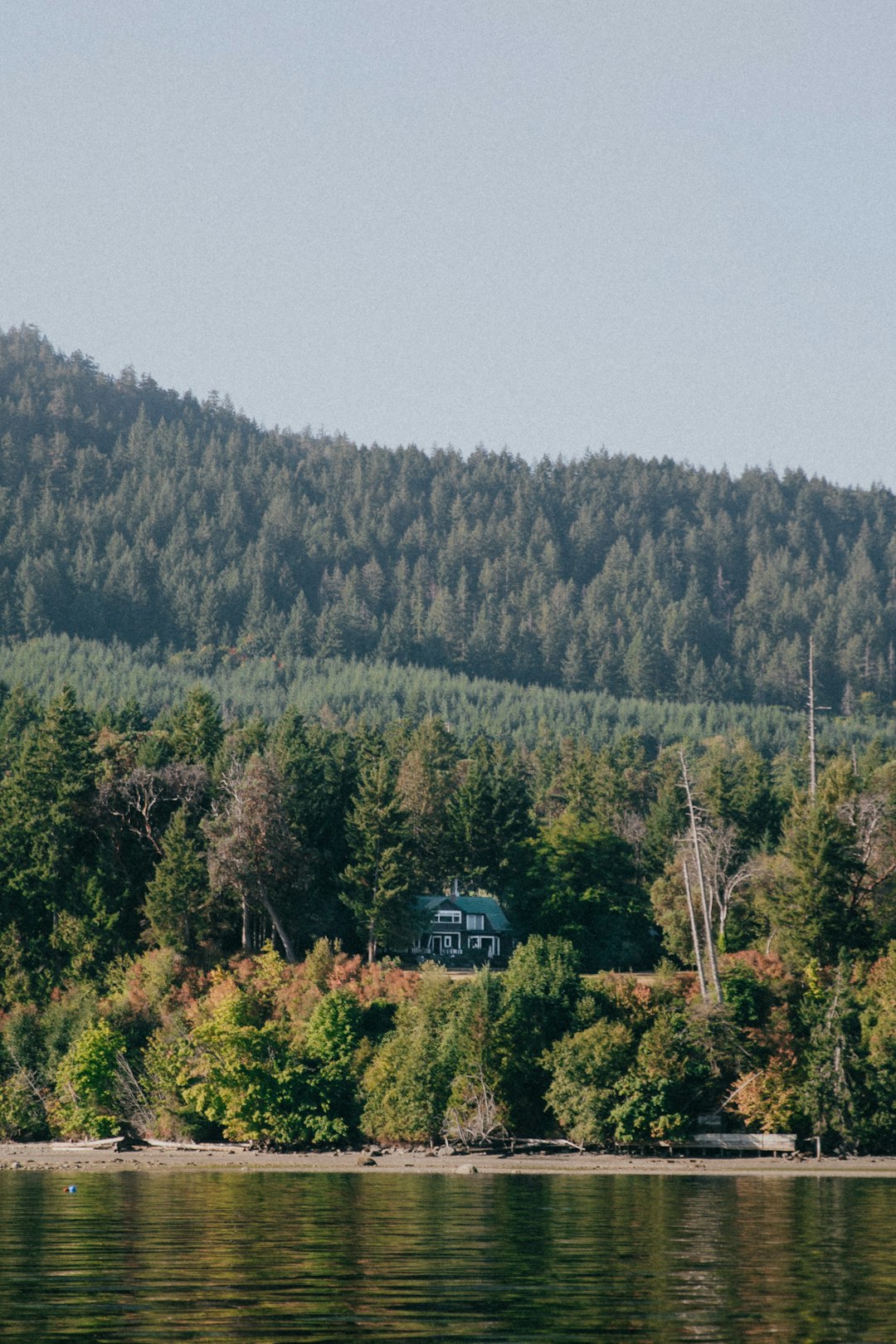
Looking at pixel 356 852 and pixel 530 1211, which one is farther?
pixel 356 852

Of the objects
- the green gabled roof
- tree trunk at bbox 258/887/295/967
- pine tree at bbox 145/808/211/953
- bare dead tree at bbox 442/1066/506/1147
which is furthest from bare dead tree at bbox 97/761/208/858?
bare dead tree at bbox 442/1066/506/1147

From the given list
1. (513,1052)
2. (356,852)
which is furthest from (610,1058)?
(356,852)

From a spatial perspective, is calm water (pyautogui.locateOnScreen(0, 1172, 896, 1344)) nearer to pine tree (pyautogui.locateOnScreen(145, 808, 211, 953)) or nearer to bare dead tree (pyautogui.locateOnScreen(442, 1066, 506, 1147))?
bare dead tree (pyautogui.locateOnScreen(442, 1066, 506, 1147))

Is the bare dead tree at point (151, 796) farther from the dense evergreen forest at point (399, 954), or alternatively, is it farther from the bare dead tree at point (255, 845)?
the bare dead tree at point (255, 845)

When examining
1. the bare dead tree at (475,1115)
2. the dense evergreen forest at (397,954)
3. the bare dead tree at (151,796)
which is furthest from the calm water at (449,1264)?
the bare dead tree at (151,796)

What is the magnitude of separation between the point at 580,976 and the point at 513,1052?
7.52m

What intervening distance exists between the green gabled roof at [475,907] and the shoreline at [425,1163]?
96.9 feet

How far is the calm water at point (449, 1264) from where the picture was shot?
32.9 m

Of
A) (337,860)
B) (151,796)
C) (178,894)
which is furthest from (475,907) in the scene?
(151,796)

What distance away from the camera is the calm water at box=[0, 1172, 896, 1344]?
108 ft

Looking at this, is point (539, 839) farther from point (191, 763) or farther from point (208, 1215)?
point (208, 1215)

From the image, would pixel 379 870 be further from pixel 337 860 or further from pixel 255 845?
pixel 255 845

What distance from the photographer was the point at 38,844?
345 feet

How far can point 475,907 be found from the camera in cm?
11656
